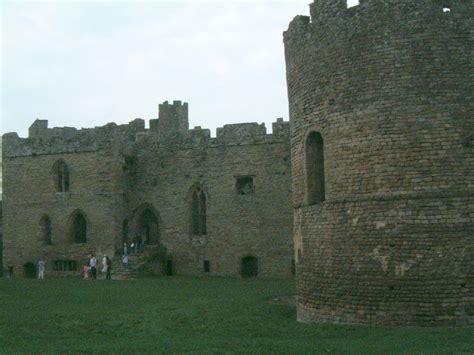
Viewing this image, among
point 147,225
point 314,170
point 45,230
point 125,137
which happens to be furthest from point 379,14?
point 45,230

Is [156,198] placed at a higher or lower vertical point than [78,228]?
higher

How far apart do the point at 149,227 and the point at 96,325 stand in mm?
19147

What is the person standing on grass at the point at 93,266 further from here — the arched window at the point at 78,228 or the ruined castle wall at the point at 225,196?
the ruined castle wall at the point at 225,196

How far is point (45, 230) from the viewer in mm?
34188

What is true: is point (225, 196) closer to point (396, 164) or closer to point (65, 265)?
point (65, 265)

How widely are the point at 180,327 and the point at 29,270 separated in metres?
21.5

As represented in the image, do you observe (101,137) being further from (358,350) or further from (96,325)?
(358,350)

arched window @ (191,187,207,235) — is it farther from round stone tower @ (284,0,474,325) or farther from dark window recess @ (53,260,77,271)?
round stone tower @ (284,0,474,325)

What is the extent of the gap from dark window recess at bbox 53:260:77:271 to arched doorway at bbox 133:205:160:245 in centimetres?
324

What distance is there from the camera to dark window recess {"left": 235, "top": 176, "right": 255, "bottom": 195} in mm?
31531

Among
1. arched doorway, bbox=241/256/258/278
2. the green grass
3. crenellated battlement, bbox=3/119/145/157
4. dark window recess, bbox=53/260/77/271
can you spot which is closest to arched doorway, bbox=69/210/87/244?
dark window recess, bbox=53/260/77/271

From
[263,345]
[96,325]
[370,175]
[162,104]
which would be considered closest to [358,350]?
[263,345]

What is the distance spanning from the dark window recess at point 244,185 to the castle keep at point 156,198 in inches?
1.9

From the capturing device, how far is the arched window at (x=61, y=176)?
1330 inches
